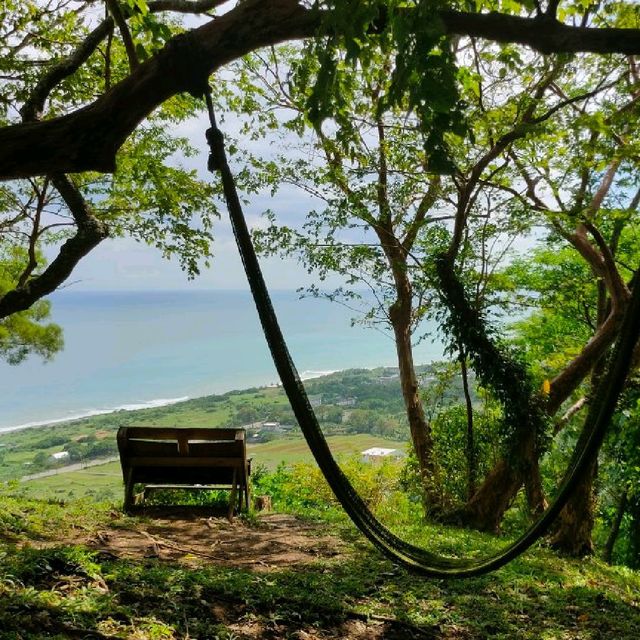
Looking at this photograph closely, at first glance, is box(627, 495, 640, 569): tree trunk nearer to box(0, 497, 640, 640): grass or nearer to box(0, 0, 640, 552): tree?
box(0, 497, 640, 640): grass

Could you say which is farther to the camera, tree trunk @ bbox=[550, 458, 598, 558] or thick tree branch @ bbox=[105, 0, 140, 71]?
tree trunk @ bbox=[550, 458, 598, 558]

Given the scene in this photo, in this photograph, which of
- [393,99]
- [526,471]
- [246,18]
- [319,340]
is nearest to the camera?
[393,99]

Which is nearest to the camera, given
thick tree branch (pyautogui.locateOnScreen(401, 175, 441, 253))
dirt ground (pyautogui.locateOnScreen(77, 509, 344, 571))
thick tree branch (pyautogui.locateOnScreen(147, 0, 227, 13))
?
dirt ground (pyautogui.locateOnScreen(77, 509, 344, 571))

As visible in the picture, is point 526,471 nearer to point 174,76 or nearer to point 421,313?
point 421,313

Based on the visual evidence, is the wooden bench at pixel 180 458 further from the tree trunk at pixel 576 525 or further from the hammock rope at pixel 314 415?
the tree trunk at pixel 576 525

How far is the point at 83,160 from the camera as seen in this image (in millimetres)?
1819

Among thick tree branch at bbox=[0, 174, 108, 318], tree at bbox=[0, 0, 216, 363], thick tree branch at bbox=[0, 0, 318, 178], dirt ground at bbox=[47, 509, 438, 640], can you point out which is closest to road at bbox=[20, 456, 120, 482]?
tree at bbox=[0, 0, 216, 363]

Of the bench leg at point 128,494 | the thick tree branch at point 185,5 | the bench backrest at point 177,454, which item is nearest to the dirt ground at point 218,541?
the bench leg at point 128,494

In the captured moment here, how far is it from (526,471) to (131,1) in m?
4.92

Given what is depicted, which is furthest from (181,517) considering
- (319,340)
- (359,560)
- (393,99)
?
(319,340)

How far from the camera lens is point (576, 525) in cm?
530

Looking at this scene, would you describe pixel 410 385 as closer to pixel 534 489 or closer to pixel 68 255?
pixel 534 489

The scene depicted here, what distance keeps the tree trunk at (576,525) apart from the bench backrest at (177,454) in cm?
335

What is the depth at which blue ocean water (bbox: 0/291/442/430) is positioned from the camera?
107 feet
